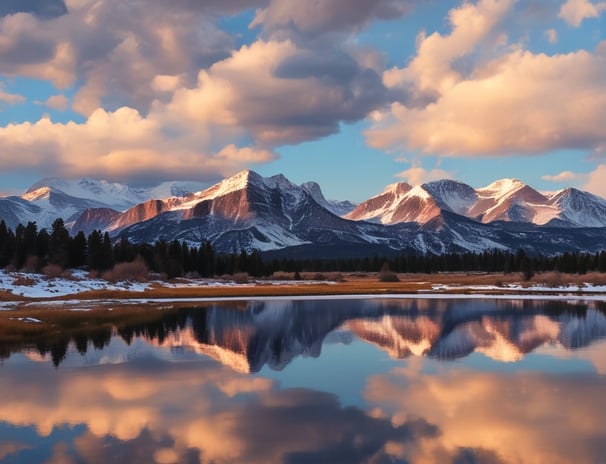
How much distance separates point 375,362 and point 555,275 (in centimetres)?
11493

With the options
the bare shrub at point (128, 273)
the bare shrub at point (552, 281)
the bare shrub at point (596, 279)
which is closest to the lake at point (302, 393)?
the bare shrub at point (128, 273)

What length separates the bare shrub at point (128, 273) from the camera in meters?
123

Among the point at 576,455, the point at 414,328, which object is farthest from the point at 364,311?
the point at 576,455

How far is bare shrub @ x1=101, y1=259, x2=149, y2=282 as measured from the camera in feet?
404

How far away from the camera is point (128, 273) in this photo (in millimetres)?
130000

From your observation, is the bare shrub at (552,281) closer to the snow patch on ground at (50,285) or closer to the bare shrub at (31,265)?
the snow patch on ground at (50,285)

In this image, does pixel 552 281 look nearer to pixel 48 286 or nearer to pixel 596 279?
pixel 596 279

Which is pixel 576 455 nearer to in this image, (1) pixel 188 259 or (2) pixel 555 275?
(2) pixel 555 275

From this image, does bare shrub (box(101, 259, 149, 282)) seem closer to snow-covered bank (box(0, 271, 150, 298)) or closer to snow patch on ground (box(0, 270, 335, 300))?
snow patch on ground (box(0, 270, 335, 300))

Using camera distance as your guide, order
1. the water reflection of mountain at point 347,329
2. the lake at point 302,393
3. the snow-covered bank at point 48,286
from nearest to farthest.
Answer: the lake at point 302,393 → the water reflection of mountain at point 347,329 → the snow-covered bank at point 48,286

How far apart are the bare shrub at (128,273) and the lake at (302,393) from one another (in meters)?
67.4

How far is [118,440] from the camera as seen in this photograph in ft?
71.3

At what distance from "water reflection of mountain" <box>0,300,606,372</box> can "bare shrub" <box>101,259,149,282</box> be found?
5048 centimetres

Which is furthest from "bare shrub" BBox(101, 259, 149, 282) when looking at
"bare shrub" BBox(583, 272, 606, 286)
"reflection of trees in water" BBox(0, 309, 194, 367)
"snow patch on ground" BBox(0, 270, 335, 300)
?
"bare shrub" BBox(583, 272, 606, 286)
